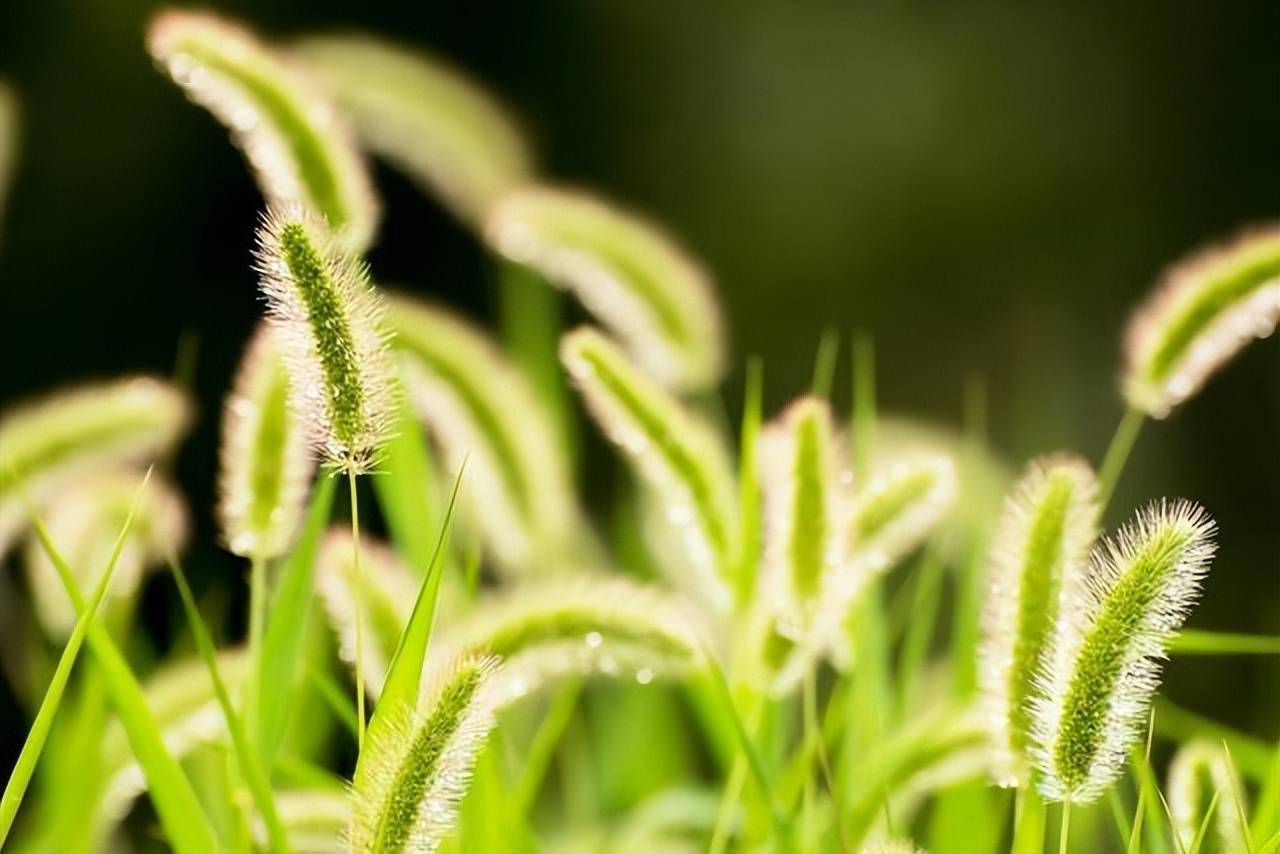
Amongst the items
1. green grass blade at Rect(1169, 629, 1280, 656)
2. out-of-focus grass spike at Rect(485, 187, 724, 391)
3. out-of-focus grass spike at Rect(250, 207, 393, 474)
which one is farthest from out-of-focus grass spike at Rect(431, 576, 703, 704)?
out-of-focus grass spike at Rect(485, 187, 724, 391)

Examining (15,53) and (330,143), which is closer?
(330,143)

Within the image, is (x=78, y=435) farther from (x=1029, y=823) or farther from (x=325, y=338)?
(x=1029, y=823)

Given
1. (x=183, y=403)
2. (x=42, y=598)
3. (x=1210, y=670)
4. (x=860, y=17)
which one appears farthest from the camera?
(x=860, y=17)

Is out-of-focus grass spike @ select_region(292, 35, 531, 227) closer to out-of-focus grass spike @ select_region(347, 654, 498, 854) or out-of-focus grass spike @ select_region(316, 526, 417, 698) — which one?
out-of-focus grass spike @ select_region(316, 526, 417, 698)

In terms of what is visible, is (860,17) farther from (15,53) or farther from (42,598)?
(42,598)

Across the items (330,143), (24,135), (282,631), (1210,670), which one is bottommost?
(282,631)

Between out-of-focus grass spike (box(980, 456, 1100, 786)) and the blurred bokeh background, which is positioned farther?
the blurred bokeh background

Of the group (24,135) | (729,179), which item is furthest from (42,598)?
(729,179)
